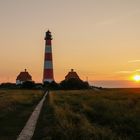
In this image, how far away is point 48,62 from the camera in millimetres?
90938

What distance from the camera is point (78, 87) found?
9600 cm

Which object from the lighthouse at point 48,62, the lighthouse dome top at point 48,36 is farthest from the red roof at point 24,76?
the lighthouse dome top at point 48,36

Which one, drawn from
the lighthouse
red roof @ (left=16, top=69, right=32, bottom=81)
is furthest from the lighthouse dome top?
red roof @ (left=16, top=69, right=32, bottom=81)

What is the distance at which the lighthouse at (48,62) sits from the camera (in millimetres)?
91125

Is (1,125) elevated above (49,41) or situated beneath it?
situated beneath

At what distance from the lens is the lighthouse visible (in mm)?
91125

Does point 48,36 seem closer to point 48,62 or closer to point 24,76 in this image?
point 48,62

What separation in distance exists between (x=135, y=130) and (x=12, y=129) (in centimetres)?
553

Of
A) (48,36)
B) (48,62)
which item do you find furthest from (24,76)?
(48,62)

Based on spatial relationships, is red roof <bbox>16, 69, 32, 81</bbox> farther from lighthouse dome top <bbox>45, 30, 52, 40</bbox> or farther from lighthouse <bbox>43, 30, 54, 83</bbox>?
lighthouse dome top <bbox>45, 30, 52, 40</bbox>

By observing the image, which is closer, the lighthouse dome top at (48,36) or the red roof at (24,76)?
the lighthouse dome top at (48,36)

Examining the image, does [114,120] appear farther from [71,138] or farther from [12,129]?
[71,138]

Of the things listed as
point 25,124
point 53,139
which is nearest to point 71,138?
point 53,139

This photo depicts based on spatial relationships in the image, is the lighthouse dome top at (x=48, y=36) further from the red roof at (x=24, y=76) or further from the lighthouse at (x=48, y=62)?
the red roof at (x=24, y=76)
